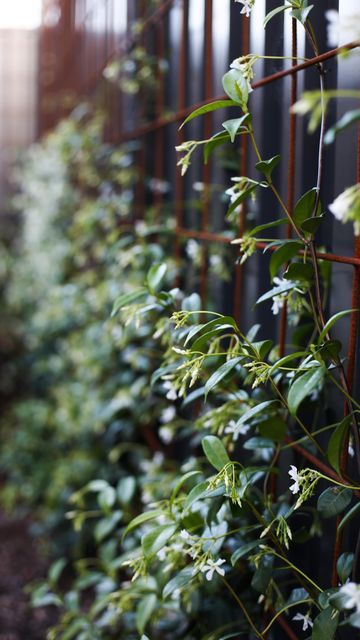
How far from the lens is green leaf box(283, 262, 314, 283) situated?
103 centimetres

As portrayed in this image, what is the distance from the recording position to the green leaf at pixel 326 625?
0.91 m

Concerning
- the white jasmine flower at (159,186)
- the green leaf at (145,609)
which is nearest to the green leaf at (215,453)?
the green leaf at (145,609)

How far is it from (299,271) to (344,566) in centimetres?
38

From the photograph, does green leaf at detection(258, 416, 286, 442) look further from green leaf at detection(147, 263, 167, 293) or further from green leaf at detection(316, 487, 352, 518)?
green leaf at detection(147, 263, 167, 293)

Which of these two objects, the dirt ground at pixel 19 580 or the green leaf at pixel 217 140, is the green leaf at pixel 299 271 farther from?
the dirt ground at pixel 19 580

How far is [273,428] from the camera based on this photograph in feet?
3.74

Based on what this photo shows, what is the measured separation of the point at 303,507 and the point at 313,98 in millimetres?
746

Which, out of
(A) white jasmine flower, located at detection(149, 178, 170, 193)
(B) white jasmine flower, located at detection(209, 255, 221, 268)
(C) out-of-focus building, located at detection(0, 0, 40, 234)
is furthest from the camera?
(C) out-of-focus building, located at detection(0, 0, 40, 234)

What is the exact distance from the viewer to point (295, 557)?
131cm

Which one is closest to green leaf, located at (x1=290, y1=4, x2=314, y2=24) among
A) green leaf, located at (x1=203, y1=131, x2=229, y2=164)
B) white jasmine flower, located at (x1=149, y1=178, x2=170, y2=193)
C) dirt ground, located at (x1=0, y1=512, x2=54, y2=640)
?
green leaf, located at (x1=203, y1=131, x2=229, y2=164)

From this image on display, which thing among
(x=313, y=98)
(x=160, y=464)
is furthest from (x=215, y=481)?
(x=160, y=464)

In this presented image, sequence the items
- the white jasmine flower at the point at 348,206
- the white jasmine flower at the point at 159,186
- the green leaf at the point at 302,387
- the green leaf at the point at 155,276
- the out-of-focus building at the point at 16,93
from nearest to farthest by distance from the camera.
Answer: the white jasmine flower at the point at 348,206 → the green leaf at the point at 302,387 → the green leaf at the point at 155,276 → the white jasmine flower at the point at 159,186 → the out-of-focus building at the point at 16,93

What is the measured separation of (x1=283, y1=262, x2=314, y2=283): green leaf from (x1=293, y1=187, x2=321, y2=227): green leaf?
0.06 m

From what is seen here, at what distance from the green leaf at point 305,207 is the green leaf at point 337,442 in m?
0.26
